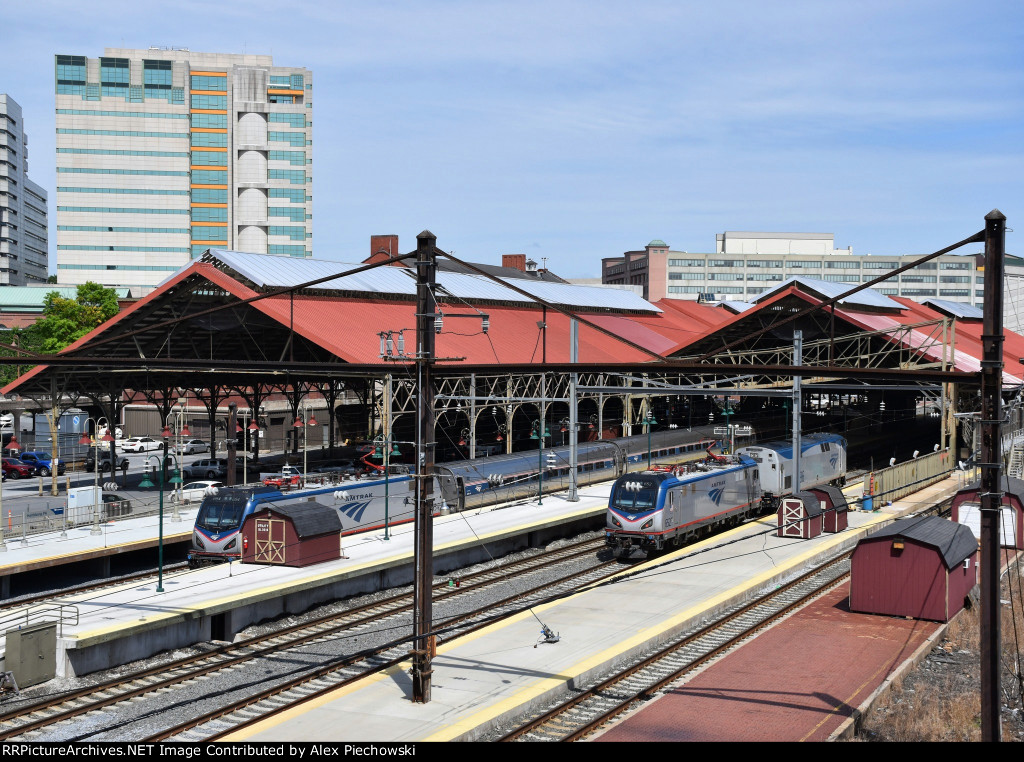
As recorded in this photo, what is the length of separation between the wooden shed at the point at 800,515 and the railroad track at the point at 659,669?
18.5 ft

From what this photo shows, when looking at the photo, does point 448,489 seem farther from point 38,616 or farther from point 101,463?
point 101,463

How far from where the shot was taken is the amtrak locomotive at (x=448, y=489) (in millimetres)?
30109

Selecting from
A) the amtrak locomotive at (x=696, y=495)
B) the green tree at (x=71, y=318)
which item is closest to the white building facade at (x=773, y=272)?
the green tree at (x=71, y=318)

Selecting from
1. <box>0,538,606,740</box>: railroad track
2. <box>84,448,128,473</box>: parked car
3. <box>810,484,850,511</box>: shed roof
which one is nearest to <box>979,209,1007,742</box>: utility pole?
<box>0,538,606,740</box>: railroad track

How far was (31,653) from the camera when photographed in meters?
20.1

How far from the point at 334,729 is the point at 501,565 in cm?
1721

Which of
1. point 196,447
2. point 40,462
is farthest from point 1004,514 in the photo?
point 196,447

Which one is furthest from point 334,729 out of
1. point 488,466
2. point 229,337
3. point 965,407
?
point 965,407

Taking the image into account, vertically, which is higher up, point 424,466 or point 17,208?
point 17,208

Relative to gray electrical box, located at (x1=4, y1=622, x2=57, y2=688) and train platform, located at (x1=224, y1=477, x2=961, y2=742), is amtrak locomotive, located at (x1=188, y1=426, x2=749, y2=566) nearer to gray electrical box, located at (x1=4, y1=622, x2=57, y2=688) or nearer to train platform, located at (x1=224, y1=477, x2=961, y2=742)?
train platform, located at (x1=224, y1=477, x2=961, y2=742)

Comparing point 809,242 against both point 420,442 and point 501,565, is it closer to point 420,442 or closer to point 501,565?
point 501,565

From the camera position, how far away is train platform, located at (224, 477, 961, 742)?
16141 millimetres

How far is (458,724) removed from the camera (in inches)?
634

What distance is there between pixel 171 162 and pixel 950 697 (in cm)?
11695
